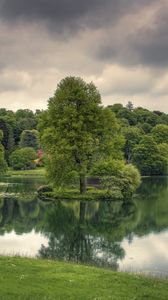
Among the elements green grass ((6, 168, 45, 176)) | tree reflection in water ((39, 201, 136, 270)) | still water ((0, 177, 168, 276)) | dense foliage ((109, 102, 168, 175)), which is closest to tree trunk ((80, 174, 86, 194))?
still water ((0, 177, 168, 276))

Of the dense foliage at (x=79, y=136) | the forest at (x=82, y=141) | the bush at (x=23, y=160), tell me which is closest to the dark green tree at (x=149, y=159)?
the bush at (x=23, y=160)

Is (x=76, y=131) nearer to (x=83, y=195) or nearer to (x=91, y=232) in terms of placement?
(x=83, y=195)

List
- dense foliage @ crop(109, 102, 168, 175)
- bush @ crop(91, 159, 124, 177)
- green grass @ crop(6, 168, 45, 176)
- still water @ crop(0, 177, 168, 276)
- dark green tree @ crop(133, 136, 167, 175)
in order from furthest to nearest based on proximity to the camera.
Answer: dense foliage @ crop(109, 102, 168, 175) → dark green tree @ crop(133, 136, 167, 175) → green grass @ crop(6, 168, 45, 176) → bush @ crop(91, 159, 124, 177) → still water @ crop(0, 177, 168, 276)

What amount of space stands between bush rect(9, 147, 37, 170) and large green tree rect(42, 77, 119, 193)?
66184 mm

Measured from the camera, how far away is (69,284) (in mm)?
17031

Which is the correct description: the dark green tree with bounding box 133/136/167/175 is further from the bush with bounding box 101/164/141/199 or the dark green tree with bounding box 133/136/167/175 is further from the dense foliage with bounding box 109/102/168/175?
the bush with bounding box 101/164/141/199

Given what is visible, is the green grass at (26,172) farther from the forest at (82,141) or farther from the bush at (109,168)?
the bush at (109,168)

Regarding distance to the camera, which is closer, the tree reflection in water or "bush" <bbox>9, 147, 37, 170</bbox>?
the tree reflection in water

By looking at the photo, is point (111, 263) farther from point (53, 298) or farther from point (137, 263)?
point (53, 298)

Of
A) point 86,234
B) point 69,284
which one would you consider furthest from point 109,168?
point 69,284

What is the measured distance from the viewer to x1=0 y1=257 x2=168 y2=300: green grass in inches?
611

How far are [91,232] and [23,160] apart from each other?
298 feet

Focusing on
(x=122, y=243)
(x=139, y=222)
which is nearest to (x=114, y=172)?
(x=139, y=222)

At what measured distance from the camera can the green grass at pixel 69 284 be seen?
15.5 m
